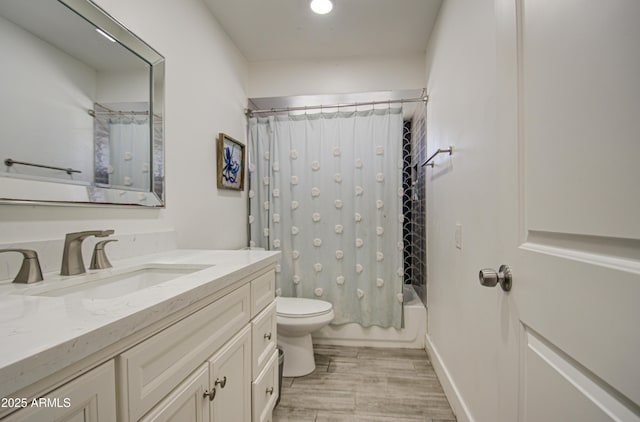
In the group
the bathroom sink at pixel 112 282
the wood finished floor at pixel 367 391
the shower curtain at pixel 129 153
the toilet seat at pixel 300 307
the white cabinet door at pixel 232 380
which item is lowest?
the wood finished floor at pixel 367 391

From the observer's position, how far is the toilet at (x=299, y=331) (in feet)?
5.90

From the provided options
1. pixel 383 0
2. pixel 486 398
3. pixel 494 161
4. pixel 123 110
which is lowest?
pixel 486 398

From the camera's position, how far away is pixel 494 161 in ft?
3.29

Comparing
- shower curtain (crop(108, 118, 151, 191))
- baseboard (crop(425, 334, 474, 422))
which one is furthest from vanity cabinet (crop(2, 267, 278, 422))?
baseboard (crop(425, 334, 474, 422))

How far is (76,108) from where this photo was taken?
3.16 feet

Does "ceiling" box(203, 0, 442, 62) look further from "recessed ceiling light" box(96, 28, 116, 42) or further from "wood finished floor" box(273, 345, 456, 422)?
"wood finished floor" box(273, 345, 456, 422)

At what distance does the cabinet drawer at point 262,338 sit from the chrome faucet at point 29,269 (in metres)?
0.68

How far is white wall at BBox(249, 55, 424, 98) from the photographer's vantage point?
7.39ft

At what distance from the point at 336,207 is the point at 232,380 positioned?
1479 millimetres

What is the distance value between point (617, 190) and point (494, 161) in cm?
68

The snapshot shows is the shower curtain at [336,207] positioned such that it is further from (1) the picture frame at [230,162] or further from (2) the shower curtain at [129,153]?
(2) the shower curtain at [129,153]

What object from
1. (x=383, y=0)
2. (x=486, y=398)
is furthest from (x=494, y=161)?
(x=383, y=0)

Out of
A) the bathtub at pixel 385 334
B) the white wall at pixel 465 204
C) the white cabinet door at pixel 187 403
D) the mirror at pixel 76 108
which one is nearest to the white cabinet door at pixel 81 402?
the white cabinet door at pixel 187 403

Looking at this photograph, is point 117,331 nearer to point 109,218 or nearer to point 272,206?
point 109,218
